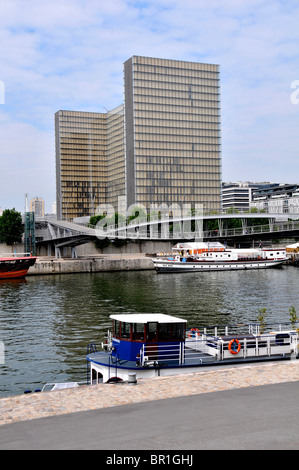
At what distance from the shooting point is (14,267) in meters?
85.6

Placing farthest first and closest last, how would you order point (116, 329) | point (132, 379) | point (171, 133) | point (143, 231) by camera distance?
point (171, 133)
point (143, 231)
point (116, 329)
point (132, 379)

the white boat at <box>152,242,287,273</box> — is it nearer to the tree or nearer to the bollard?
the tree

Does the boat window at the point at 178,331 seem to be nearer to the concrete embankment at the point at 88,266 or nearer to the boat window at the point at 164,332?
the boat window at the point at 164,332

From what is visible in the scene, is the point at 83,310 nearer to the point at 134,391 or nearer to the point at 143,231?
the point at 134,391

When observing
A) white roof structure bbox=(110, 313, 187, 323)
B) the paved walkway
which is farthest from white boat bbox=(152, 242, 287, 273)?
the paved walkway

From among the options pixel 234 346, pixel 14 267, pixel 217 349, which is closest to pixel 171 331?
pixel 217 349

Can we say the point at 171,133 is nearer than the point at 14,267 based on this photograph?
No

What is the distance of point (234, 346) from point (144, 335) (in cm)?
353

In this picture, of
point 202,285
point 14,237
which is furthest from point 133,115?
point 202,285

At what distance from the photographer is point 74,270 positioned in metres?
94.2

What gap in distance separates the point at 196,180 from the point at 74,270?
85.6m

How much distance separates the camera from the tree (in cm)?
11988

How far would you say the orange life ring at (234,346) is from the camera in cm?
2034
